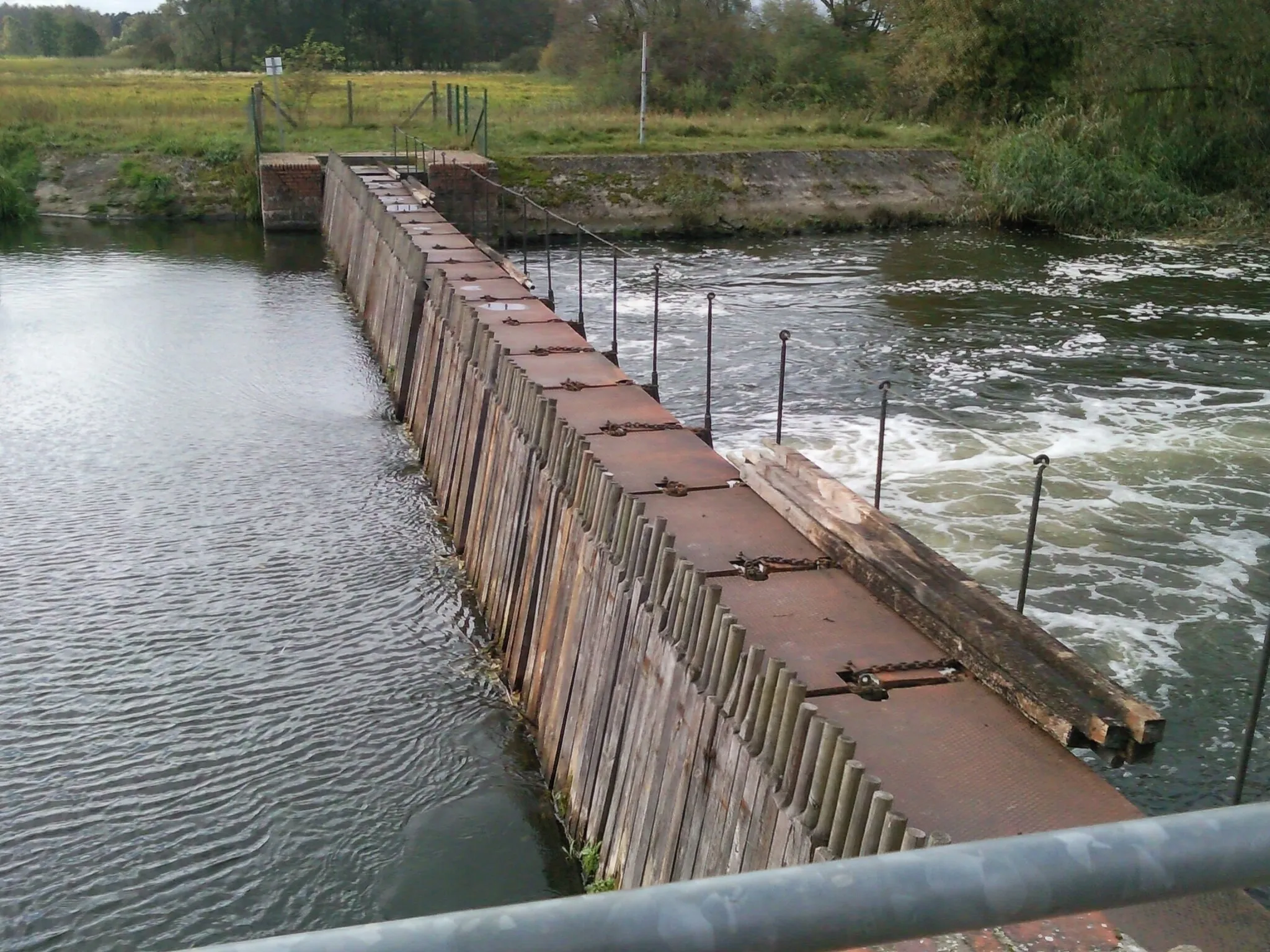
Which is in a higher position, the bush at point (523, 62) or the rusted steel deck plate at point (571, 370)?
the bush at point (523, 62)

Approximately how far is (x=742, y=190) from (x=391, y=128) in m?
13.2

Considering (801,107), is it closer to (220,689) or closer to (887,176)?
(887,176)

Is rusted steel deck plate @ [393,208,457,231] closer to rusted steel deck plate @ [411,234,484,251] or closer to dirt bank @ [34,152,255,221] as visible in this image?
rusted steel deck plate @ [411,234,484,251]

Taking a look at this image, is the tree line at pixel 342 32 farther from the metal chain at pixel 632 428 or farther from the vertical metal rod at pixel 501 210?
the metal chain at pixel 632 428

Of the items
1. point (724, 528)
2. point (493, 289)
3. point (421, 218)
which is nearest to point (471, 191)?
point (421, 218)

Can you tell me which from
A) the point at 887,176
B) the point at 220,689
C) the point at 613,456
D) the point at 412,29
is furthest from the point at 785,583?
the point at 412,29

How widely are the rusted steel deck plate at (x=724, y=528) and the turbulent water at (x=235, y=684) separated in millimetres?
2144

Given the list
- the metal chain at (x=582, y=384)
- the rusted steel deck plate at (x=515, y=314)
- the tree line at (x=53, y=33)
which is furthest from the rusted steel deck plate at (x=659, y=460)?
the tree line at (x=53, y=33)

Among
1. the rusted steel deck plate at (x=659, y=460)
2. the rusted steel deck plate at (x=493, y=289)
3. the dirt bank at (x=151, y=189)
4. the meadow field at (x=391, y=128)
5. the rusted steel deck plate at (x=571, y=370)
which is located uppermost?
the meadow field at (x=391, y=128)

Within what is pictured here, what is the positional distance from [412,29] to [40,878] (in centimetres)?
9518

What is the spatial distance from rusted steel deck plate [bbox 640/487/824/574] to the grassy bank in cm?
2889

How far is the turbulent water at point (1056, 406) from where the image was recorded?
11648 millimetres

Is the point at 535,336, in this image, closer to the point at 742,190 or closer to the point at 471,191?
the point at 471,191

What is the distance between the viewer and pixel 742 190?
1439 inches
